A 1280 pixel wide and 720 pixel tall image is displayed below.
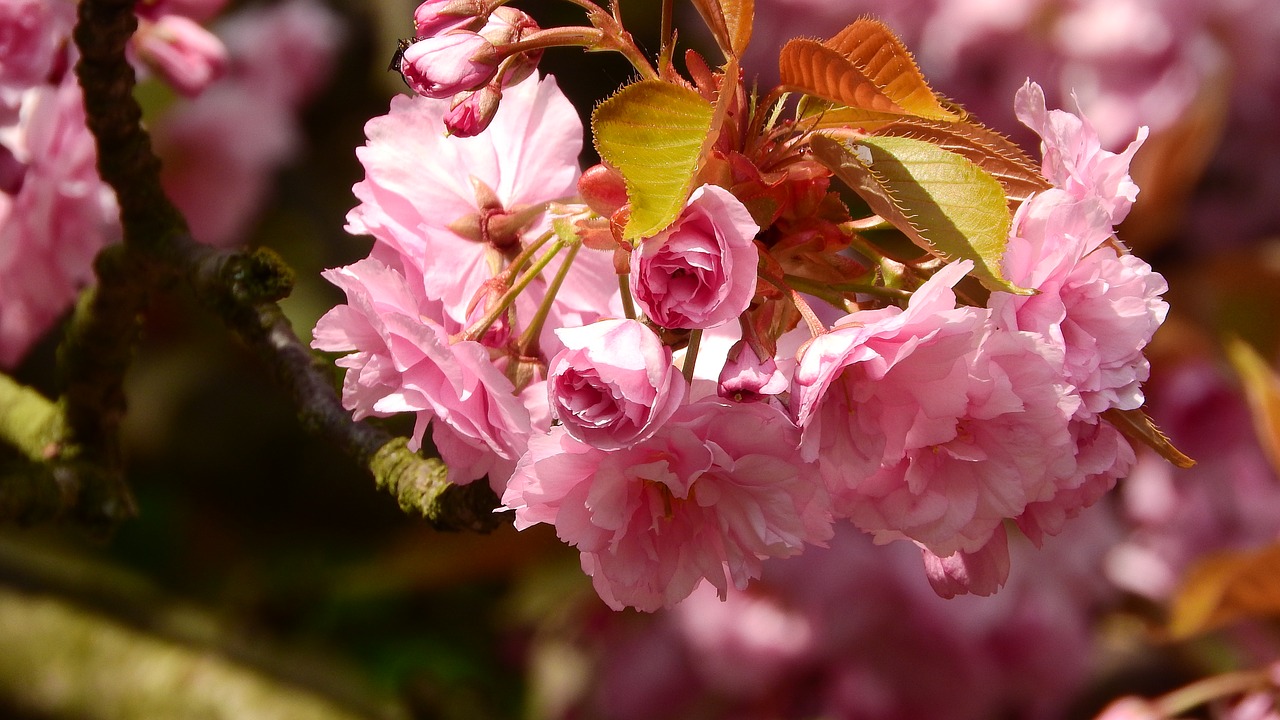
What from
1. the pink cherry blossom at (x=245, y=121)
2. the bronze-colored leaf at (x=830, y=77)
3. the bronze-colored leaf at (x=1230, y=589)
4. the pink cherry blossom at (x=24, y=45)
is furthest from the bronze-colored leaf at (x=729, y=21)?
the pink cherry blossom at (x=245, y=121)

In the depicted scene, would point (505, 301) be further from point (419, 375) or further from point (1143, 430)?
point (1143, 430)

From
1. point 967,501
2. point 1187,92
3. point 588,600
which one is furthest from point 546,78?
point 1187,92

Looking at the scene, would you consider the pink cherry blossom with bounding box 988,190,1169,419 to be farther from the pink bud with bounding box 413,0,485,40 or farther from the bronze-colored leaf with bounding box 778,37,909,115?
the pink bud with bounding box 413,0,485,40

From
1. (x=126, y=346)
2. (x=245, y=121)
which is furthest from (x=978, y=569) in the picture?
(x=245, y=121)

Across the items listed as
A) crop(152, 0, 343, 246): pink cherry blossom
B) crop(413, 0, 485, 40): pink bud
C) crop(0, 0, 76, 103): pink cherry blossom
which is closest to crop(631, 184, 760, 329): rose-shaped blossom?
crop(413, 0, 485, 40): pink bud

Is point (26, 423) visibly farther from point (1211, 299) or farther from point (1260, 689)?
point (1211, 299)

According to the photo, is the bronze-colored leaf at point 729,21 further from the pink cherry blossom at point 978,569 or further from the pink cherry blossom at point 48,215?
the pink cherry blossom at point 48,215
